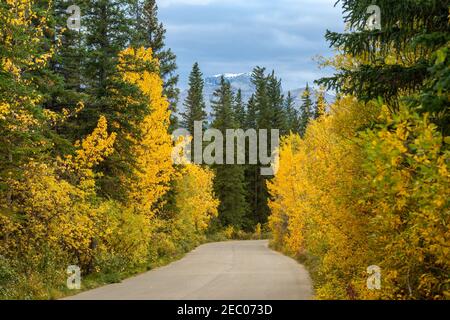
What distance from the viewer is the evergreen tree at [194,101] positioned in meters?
85.0

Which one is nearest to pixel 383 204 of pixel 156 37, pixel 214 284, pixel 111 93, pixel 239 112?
pixel 214 284

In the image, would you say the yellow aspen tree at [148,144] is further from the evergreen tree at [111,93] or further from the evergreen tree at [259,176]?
the evergreen tree at [259,176]

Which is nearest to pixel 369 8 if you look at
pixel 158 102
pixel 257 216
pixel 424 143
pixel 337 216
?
pixel 337 216

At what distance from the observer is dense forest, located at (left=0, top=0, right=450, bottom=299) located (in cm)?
783

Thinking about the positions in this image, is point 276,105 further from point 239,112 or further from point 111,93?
point 111,93

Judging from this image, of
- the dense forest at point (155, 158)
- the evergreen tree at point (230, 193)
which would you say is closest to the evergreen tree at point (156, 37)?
the dense forest at point (155, 158)

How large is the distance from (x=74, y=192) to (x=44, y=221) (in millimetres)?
1282

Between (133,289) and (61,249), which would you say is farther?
(61,249)

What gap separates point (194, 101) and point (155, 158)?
59524 mm

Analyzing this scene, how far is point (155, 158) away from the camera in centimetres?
2755

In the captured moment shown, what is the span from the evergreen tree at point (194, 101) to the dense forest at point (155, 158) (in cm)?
4767

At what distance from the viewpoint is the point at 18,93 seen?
15.0 meters

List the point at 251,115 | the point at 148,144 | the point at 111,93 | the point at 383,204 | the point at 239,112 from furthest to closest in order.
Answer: the point at 239,112, the point at 251,115, the point at 148,144, the point at 111,93, the point at 383,204
